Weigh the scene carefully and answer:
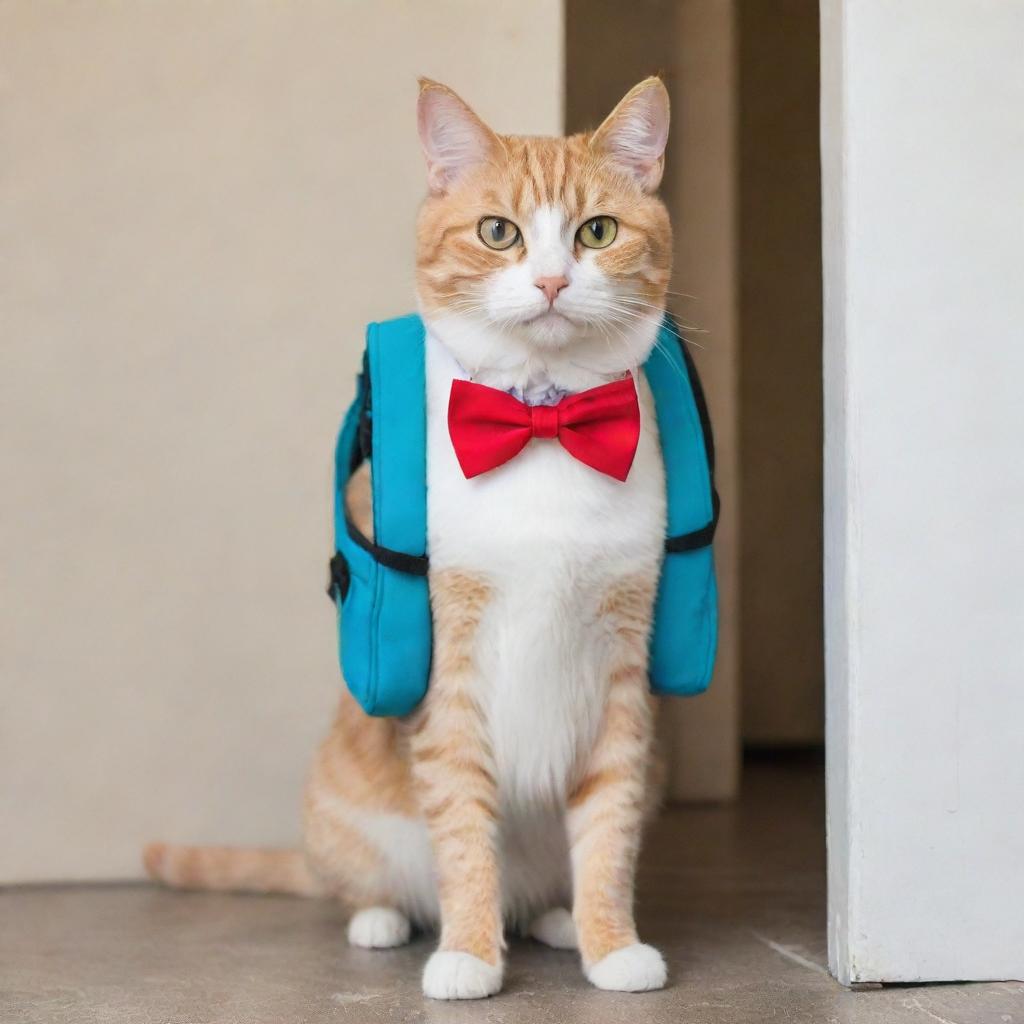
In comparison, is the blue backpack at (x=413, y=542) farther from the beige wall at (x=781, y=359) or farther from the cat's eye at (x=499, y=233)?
the beige wall at (x=781, y=359)

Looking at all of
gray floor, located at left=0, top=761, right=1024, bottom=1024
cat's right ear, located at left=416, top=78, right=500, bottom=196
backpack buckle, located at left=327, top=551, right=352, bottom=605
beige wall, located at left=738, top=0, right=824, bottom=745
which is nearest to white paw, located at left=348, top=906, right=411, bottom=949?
gray floor, located at left=0, top=761, right=1024, bottom=1024

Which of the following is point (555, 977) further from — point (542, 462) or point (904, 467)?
point (904, 467)

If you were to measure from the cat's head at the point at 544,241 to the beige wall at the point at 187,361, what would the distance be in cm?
64

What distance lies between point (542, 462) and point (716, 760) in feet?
6.54

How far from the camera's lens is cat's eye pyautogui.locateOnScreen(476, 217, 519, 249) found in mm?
1630

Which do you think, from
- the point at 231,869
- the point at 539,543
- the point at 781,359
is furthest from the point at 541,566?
the point at 781,359

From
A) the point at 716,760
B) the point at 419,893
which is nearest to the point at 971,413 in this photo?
the point at 419,893

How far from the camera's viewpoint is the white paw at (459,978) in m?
1.54

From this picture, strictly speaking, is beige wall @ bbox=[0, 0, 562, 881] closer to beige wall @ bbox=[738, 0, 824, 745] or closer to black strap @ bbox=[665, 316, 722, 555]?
black strap @ bbox=[665, 316, 722, 555]

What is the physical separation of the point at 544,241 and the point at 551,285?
8 centimetres

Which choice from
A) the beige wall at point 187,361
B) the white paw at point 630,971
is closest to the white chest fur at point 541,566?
the white paw at point 630,971

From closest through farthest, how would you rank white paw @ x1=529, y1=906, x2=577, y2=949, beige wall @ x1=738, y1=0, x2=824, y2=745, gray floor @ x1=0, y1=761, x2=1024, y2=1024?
gray floor @ x1=0, y1=761, x2=1024, y2=1024 → white paw @ x1=529, y1=906, x2=577, y2=949 → beige wall @ x1=738, y1=0, x2=824, y2=745

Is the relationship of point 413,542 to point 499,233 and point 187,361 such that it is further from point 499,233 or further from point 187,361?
point 187,361

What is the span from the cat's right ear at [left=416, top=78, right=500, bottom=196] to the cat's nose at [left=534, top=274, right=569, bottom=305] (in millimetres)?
272
